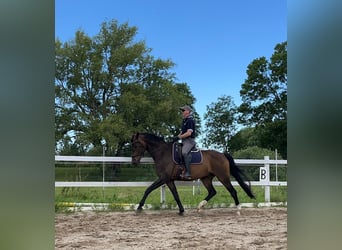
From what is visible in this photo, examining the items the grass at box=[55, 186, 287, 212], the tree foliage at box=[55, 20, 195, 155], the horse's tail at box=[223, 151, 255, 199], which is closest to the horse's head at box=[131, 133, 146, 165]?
the grass at box=[55, 186, 287, 212]

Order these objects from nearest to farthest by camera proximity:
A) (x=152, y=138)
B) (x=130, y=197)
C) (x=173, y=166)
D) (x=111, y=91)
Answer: (x=173, y=166), (x=152, y=138), (x=130, y=197), (x=111, y=91)

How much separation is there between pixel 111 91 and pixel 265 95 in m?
5.87

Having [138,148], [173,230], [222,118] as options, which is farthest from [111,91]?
[173,230]

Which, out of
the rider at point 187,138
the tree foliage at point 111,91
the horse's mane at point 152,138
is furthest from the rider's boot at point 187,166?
the tree foliage at point 111,91

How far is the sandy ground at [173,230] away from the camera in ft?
10.1

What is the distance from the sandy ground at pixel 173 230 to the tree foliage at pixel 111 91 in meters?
8.89

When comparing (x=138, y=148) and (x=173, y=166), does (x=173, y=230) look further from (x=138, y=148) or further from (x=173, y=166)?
(x=138, y=148)

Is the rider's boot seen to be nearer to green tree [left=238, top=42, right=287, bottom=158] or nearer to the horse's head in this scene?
the horse's head

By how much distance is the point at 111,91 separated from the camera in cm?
1527

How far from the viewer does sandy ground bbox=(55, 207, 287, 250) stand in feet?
10.1

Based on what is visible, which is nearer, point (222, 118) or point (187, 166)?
point (187, 166)
